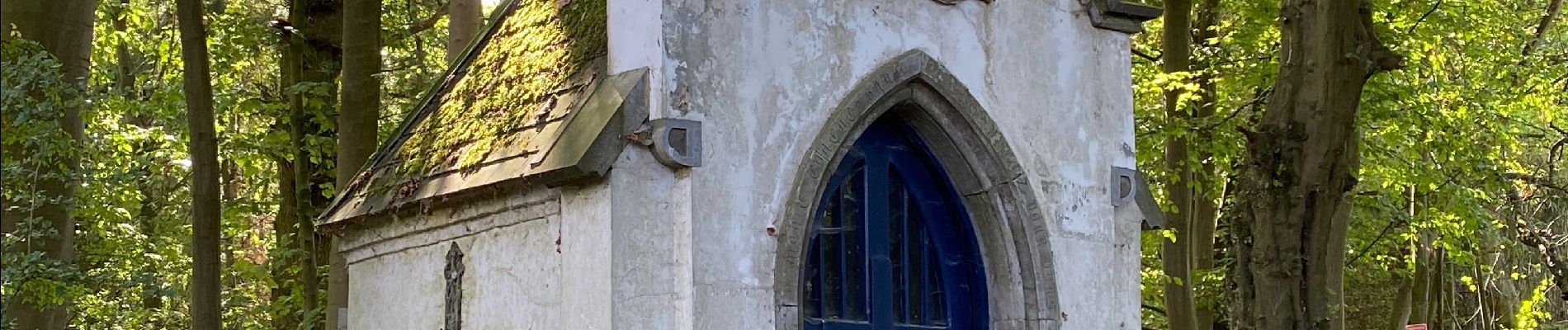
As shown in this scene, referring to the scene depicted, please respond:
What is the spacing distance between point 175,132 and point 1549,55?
15011 millimetres

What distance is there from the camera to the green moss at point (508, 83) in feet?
30.9

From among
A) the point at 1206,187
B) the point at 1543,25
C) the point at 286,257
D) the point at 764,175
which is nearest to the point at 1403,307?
the point at 1543,25

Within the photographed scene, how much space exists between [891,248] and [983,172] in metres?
0.71

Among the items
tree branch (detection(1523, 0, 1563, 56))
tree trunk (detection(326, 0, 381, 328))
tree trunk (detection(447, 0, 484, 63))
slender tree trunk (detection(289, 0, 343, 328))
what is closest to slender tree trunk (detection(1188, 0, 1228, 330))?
tree branch (detection(1523, 0, 1563, 56))

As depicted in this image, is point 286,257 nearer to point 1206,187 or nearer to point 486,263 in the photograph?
point 486,263

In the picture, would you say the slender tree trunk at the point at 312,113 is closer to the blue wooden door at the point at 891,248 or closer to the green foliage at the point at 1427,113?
the blue wooden door at the point at 891,248

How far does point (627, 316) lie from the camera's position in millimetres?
8422

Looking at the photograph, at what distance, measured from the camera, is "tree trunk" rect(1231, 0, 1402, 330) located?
1184 centimetres

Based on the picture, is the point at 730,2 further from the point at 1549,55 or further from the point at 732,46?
the point at 1549,55

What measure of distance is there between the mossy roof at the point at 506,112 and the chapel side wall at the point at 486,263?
0.61 ft

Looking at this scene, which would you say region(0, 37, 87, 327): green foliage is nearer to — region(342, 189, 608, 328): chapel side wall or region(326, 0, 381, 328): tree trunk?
region(342, 189, 608, 328): chapel side wall

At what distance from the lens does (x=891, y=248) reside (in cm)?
991

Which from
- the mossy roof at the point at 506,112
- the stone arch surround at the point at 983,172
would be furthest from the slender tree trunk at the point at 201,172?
the stone arch surround at the point at 983,172

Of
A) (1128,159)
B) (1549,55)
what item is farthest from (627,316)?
(1549,55)
